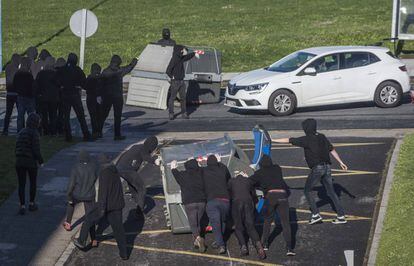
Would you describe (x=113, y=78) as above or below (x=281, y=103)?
above

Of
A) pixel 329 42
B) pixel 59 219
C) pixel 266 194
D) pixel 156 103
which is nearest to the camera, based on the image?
pixel 266 194

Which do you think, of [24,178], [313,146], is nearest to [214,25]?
[24,178]

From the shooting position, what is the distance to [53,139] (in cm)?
2214

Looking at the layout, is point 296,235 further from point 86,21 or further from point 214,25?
point 214,25

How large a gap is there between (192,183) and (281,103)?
10022mm

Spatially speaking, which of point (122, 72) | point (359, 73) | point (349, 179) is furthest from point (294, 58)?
point (349, 179)

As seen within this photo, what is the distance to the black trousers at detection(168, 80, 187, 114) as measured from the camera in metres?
23.7

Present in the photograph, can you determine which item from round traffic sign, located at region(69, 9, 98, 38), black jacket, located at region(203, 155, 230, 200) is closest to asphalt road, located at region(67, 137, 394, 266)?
black jacket, located at region(203, 155, 230, 200)

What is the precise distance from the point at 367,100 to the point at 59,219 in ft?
35.5

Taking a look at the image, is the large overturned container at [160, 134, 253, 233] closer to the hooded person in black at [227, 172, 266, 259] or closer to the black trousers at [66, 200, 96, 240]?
the hooded person in black at [227, 172, 266, 259]

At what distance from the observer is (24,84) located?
21219 mm

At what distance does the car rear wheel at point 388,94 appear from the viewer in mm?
24812

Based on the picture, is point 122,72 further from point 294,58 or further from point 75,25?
point 294,58

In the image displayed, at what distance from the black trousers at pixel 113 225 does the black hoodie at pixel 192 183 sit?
102 centimetres
